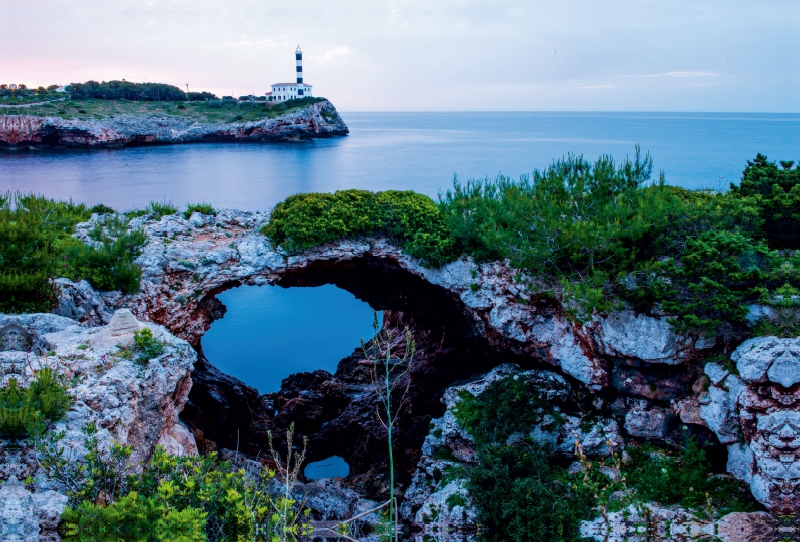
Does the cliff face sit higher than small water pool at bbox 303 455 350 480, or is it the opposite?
the cliff face

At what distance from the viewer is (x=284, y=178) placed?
48594 millimetres

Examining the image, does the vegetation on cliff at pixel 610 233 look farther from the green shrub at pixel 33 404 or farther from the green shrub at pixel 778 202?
the green shrub at pixel 33 404

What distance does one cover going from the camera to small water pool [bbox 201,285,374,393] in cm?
2806

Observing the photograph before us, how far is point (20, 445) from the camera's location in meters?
7.77

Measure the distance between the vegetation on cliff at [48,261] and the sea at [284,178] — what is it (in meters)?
10.7

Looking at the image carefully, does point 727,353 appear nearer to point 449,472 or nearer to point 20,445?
point 449,472

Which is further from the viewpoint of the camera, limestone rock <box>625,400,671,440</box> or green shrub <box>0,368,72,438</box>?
limestone rock <box>625,400,671,440</box>

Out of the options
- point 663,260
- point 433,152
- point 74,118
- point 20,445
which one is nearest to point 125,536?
point 20,445

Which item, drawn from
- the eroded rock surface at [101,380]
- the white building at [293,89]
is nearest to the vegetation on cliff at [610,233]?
the eroded rock surface at [101,380]

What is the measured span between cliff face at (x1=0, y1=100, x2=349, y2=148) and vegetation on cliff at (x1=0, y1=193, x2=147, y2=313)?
5801cm

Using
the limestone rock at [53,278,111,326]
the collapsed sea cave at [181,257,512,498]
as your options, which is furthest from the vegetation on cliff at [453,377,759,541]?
the limestone rock at [53,278,111,326]

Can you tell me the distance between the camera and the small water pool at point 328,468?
795 inches

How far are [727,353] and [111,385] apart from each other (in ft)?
40.5

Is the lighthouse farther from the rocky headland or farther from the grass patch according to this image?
the rocky headland
